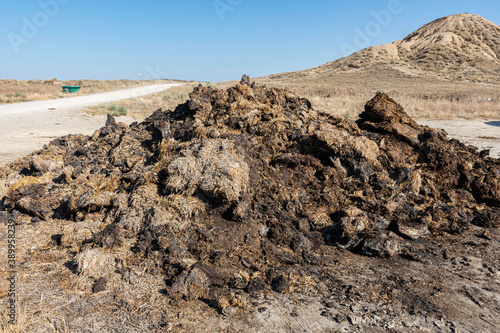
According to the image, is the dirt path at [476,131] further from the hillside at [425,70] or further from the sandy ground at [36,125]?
the sandy ground at [36,125]

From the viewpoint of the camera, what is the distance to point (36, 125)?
15.3 metres

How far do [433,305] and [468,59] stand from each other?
6293 centimetres

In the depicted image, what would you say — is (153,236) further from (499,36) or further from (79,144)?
(499,36)

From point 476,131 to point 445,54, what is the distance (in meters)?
51.2

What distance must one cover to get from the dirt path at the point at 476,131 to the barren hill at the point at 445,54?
109ft

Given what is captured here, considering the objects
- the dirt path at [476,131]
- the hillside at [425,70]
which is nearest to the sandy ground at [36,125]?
the hillside at [425,70]

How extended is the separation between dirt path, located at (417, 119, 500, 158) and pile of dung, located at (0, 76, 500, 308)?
5.13 metres

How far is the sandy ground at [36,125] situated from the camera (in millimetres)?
11141

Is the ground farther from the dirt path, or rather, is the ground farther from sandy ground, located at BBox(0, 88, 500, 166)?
the dirt path

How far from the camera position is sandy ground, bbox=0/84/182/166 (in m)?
11.1

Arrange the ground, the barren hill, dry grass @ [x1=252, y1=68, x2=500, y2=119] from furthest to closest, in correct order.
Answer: the barren hill < dry grass @ [x1=252, y1=68, x2=500, y2=119] < the ground

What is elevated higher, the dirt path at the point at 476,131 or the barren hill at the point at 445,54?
the barren hill at the point at 445,54

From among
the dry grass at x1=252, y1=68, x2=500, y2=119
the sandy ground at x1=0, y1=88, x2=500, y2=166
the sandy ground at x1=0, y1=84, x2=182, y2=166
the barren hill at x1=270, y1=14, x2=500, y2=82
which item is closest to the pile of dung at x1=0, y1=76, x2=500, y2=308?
the sandy ground at x1=0, y1=84, x2=182, y2=166

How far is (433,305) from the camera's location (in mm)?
3334
